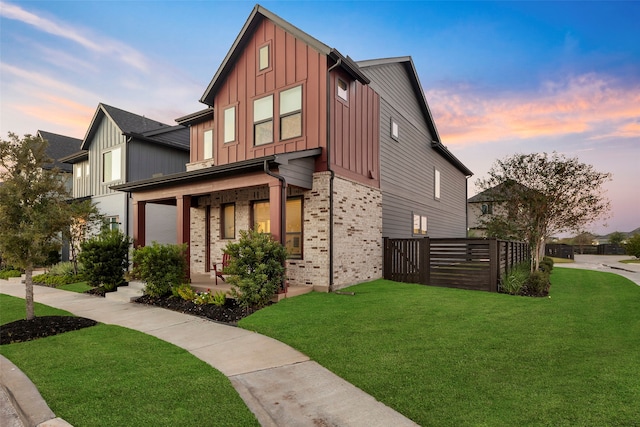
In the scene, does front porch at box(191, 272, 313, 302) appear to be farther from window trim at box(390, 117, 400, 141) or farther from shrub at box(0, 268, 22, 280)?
shrub at box(0, 268, 22, 280)

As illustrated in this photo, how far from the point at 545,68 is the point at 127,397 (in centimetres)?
1752

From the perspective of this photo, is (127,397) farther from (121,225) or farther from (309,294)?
(121,225)

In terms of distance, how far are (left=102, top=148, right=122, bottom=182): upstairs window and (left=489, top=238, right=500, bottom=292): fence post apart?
54.5ft

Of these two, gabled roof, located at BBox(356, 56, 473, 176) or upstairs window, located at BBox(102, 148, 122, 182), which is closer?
gabled roof, located at BBox(356, 56, 473, 176)

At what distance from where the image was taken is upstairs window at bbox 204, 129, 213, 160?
559 inches

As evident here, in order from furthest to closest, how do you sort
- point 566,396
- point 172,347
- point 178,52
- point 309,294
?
point 178,52, point 309,294, point 172,347, point 566,396

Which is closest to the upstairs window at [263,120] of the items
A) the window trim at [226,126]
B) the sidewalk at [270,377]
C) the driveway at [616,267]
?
the window trim at [226,126]

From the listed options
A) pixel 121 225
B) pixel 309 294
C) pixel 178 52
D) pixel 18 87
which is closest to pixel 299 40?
pixel 178 52

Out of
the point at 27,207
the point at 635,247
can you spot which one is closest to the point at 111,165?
the point at 27,207

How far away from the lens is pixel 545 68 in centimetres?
1425

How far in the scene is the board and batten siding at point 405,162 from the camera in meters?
13.4

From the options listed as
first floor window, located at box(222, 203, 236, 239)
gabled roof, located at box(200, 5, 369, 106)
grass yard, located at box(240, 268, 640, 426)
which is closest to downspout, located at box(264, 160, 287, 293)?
grass yard, located at box(240, 268, 640, 426)

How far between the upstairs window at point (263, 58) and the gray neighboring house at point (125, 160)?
27.4 ft

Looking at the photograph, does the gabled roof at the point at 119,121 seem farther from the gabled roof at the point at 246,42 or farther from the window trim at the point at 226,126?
the window trim at the point at 226,126
